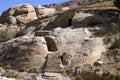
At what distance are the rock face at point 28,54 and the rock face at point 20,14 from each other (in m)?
15.8

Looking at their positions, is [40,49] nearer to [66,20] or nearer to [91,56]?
[91,56]

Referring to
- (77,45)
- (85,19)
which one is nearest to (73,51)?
(77,45)

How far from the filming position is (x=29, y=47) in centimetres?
2362

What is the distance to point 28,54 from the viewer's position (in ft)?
77.1

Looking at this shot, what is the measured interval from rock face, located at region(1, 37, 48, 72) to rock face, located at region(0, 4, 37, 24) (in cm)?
1579

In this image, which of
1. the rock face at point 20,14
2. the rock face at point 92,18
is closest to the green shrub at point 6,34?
the rock face at point 20,14

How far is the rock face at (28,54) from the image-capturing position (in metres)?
23.1

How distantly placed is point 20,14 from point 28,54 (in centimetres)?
1797

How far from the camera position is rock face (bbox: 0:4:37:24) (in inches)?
1589

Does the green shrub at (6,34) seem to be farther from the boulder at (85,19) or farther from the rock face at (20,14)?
the boulder at (85,19)

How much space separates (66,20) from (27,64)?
564 cm

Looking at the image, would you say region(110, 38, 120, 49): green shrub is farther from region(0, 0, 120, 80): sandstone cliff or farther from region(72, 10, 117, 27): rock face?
region(72, 10, 117, 27): rock face

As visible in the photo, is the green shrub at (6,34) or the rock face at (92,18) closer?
the rock face at (92,18)

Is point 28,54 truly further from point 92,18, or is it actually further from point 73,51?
point 92,18
